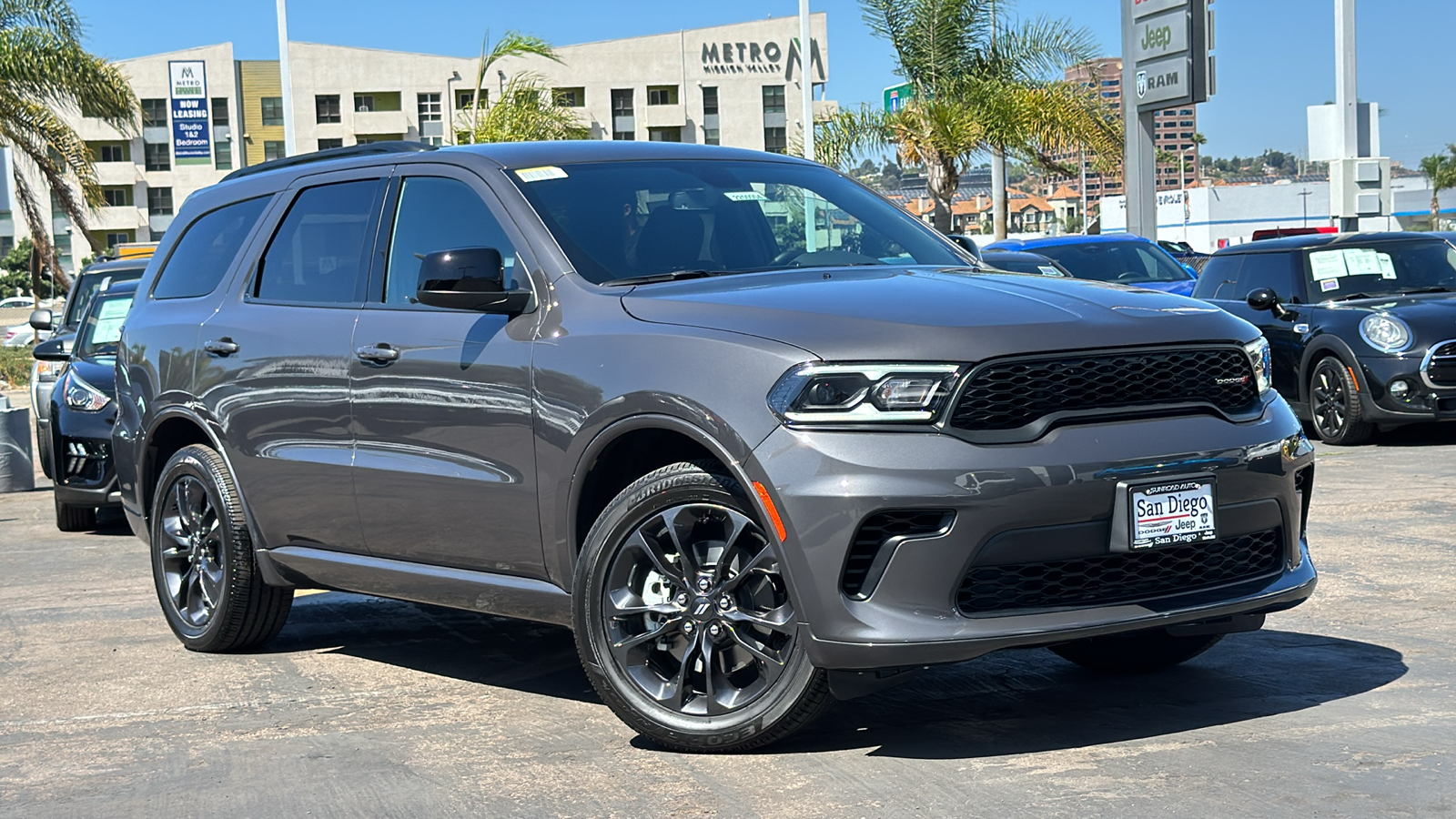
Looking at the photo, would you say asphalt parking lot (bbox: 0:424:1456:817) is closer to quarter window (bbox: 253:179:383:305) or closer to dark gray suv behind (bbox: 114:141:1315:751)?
dark gray suv behind (bbox: 114:141:1315:751)

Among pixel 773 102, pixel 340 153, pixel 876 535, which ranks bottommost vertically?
pixel 876 535

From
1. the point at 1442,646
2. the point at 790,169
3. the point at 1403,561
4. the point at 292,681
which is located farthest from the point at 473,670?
the point at 1403,561

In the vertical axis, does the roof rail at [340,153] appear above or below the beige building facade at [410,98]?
below

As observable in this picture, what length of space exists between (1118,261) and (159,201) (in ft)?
294

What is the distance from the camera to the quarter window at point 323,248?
6.12 metres

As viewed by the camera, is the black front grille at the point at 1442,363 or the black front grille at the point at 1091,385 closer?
the black front grille at the point at 1091,385

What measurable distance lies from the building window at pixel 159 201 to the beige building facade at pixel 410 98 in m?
0.05

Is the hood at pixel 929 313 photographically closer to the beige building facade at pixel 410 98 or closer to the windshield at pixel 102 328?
the windshield at pixel 102 328

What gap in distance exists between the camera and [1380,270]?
13.7 m

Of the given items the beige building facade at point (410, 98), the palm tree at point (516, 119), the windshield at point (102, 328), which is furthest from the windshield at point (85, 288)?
the beige building facade at point (410, 98)

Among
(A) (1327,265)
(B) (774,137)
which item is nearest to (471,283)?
(A) (1327,265)

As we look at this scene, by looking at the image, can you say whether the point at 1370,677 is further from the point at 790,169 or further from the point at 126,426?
the point at 126,426

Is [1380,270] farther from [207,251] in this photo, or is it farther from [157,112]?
[157,112]

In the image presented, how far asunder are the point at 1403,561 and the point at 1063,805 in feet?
13.7
